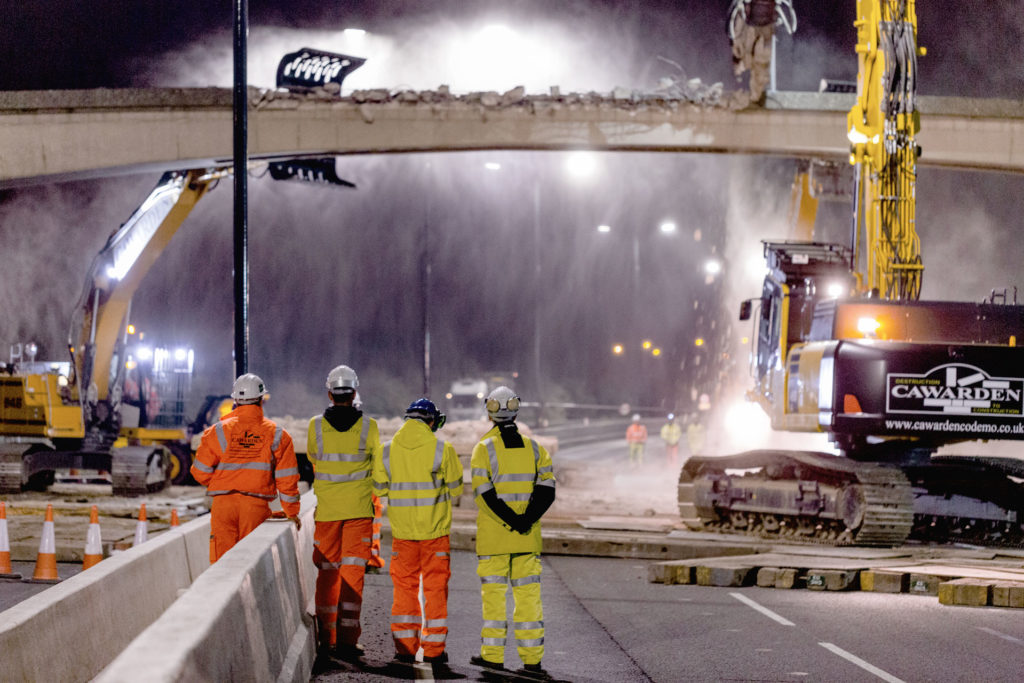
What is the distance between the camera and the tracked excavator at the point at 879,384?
15.6 meters

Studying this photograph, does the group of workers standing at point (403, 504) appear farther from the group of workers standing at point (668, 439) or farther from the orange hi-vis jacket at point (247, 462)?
the group of workers standing at point (668, 439)

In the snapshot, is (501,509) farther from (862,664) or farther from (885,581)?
(885,581)

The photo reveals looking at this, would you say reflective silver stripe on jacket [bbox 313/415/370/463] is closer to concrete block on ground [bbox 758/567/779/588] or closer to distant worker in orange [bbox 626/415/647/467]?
concrete block on ground [bbox 758/567/779/588]

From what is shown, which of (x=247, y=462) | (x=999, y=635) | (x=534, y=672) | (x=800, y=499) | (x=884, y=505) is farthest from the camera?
(x=800, y=499)

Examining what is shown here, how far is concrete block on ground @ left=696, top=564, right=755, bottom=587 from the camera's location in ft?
44.8

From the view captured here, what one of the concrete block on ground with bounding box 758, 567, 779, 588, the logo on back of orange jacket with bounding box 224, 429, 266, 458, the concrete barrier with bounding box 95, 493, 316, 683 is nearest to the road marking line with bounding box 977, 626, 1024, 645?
the concrete block on ground with bounding box 758, 567, 779, 588

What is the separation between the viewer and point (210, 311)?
58469 mm

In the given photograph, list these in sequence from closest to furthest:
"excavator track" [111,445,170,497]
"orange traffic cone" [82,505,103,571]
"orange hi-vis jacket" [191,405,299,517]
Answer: "orange hi-vis jacket" [191,405,299,517], "orange traffic cone" [82,505,103,571], "excavator track" [111,445,170,497]

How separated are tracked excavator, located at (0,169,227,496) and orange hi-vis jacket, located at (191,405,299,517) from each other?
15568 millimetres

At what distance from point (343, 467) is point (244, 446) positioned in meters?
0.84

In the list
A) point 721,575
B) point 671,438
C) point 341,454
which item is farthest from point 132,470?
point 671,438

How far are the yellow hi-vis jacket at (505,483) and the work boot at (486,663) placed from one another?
2.32 feet

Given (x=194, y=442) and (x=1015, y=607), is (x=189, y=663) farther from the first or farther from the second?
(x=194, y=442)

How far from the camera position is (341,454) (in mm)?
9367
